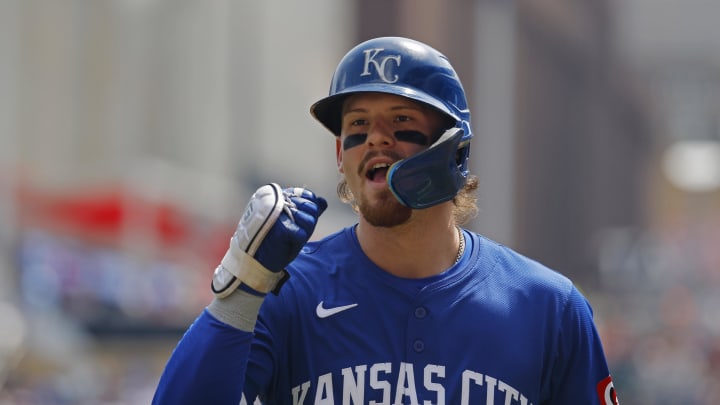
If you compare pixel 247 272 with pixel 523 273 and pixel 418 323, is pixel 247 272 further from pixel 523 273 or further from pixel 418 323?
pixel 523 273

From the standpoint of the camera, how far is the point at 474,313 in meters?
4.22

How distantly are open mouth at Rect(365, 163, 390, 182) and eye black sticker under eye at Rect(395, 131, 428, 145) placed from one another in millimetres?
95

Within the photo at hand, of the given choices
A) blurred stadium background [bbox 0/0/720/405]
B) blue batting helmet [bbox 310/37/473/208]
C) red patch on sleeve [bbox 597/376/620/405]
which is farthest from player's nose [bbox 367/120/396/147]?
blurred stadium background [bbox 0/0/720/405]

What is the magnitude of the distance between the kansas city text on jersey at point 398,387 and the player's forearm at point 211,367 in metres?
0.28

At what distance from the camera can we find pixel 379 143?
13.6 feet

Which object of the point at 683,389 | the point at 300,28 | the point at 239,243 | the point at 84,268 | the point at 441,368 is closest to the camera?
the point at 239,243

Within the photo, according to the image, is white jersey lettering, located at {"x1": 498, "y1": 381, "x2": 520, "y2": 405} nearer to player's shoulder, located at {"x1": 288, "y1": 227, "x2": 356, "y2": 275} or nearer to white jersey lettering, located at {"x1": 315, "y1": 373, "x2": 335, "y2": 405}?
white jersey lettering, located at {"x1": 315, "y1": 373, "x2": 335, "y2": 405}

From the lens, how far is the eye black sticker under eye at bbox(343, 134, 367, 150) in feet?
13.8

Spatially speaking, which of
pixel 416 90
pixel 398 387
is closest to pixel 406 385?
pixel 398 387

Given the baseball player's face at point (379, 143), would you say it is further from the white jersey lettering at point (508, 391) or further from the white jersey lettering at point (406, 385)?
the white jersey lettering at point (508, 391)

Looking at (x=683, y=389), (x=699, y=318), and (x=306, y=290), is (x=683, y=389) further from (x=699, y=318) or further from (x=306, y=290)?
(x=306, y=290)

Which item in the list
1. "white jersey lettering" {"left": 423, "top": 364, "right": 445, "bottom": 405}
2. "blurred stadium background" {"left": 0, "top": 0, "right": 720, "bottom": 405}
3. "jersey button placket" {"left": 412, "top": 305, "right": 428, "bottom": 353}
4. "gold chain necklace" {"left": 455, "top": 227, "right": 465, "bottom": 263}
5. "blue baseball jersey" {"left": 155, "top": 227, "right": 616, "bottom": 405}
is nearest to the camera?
"blue baseball jersey" {"left": 155, "top": 227, "right": 616, "bottom": 405}

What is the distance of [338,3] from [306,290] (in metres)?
34.6

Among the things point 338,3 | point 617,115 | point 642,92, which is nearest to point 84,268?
point 338,3
